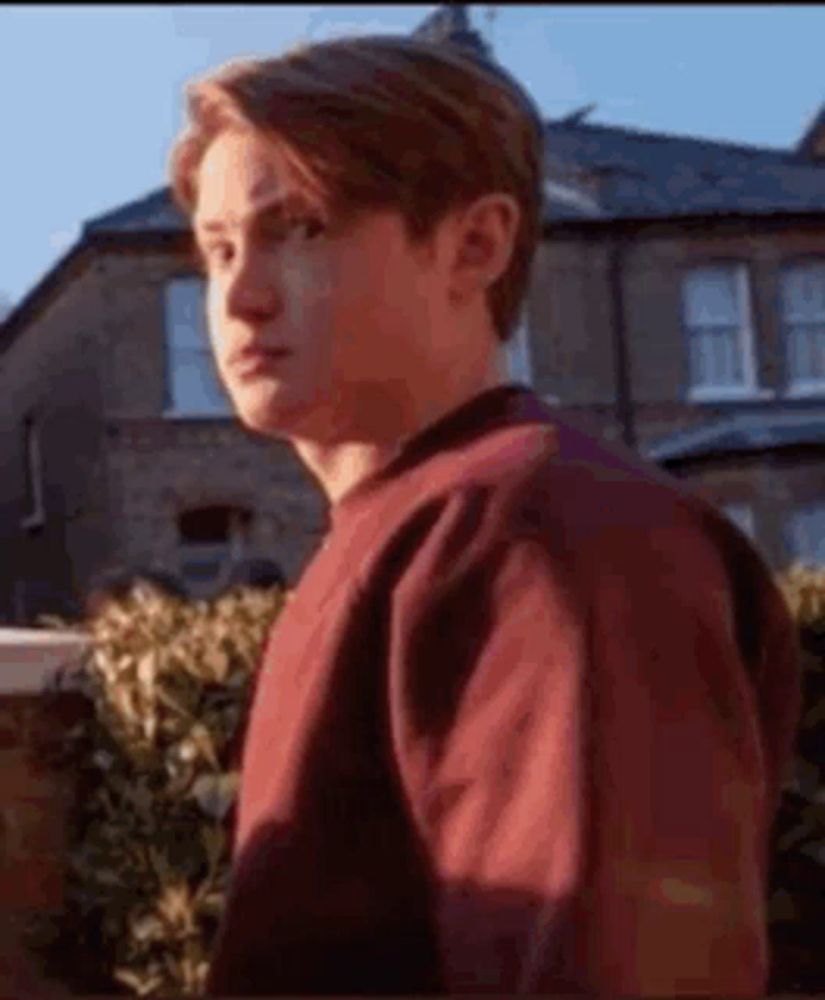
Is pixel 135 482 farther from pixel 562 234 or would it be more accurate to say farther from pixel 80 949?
pixel 80 949

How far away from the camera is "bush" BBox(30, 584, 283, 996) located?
3104 mm

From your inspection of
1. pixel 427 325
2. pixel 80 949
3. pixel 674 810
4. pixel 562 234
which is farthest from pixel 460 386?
pixel 562 234

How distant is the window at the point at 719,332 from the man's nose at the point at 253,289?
17.9 meters

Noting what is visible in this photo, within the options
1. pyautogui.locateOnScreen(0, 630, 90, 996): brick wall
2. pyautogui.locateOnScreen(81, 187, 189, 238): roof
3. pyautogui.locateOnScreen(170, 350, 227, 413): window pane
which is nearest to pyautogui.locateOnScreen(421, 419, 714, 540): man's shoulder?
pyautogui.locateOnScreen(0, 630, 90, 996): brick wall

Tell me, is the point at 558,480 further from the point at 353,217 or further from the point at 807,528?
the point at 807,528

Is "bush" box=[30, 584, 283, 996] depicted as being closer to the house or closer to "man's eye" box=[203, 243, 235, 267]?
"man's eye" box=[203, 243, 235, 267]

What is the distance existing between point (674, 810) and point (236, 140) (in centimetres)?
18

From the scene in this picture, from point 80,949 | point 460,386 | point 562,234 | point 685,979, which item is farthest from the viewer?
point 562,234

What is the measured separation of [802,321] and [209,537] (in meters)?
4.15

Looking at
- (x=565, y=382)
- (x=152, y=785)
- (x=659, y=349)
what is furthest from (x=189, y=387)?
(x=152, y=785)

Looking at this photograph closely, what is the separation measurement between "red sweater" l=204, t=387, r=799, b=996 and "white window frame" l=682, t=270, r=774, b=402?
17.8 meters

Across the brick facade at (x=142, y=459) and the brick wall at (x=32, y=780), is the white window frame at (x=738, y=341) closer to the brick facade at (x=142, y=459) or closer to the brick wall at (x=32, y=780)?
the brick facade at (x=142, y=459)

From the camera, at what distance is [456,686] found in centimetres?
53

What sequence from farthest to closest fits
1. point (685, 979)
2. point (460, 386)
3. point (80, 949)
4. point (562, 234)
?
1. point (562, 234)
2. point (80, 949)
3. point (460, 386)
4. point (685, 979)
